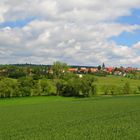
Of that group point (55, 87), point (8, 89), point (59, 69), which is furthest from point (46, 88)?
point (59, 69)

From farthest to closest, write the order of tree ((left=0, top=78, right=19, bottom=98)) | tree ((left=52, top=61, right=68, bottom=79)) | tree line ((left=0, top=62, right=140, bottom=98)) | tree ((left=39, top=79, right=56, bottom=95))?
tree ((left=52, top=61, right=68, bottom=79)) → tree ((left=39, top=79, right=56, bottom=95)) → tree line ((left=0, top=62, right=140, bottom=98)) → tree ((left=0, top=78, right=19, bottom=98))

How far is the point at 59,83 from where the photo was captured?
11725cm

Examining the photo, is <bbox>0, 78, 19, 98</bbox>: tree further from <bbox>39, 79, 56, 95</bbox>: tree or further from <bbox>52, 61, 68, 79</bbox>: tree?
<bbox>52, 61, 68, 79</bbox>: tree

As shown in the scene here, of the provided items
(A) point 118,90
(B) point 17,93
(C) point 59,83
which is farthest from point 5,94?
(A) point 118,90

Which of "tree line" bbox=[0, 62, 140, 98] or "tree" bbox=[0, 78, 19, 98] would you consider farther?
"tree line" bbox=[0, 62, 140, 98]

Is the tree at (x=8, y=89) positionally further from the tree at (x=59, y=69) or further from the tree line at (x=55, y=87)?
the tree at (x=59, y=69)

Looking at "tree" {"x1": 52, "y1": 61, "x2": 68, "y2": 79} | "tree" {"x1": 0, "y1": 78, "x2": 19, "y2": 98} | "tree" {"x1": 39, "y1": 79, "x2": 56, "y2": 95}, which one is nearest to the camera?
"tree" {"x1": 0, "y1": 78, "x2": 19, "y2": 98}

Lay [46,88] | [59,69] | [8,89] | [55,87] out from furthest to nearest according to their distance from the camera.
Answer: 1. [59,69]
2. [55,87]
3. [46,88]
4. [8,89]

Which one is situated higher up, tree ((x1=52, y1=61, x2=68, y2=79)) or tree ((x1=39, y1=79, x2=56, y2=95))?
tree ((x1=52, y1=61, x2=68, y2=79))

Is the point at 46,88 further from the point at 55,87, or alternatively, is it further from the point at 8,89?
the point at 8,89

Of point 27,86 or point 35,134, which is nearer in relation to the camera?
point 35,134

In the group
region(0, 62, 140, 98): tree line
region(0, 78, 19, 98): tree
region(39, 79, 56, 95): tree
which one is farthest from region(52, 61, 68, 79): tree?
region(0, 78, 19, 98): tree

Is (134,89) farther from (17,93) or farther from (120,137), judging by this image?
(120,137)

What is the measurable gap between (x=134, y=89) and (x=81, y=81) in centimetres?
2007
